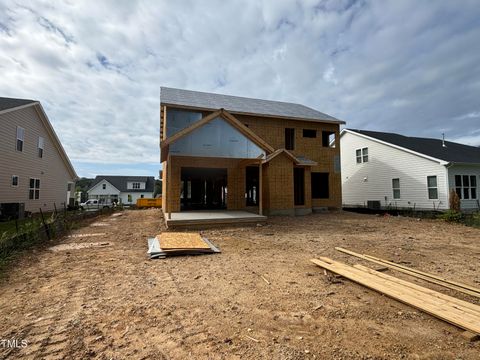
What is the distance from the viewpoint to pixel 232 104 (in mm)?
17422

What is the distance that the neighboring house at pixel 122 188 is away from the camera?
52844mm

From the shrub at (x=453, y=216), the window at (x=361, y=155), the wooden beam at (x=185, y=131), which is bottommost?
the shrub at (x=453, y=216)

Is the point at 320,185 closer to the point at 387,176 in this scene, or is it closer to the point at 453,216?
the point at 387,176

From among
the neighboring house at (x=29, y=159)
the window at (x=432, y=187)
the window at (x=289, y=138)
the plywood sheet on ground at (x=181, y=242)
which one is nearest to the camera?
the plywood sheet on ground at (x=181, y=242)

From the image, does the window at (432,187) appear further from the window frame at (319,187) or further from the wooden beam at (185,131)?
the wooden beam at (185,131)

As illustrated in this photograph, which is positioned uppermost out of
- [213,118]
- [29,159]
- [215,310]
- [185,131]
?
[213,118]

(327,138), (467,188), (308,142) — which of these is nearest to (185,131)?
(308,142)

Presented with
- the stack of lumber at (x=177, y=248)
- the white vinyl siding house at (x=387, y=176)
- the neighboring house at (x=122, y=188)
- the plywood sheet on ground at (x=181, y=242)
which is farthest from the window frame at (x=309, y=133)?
the neighboring house at (x=122, y=188)

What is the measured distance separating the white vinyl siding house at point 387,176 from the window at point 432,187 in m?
0.11

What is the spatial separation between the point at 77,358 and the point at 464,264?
7254mm

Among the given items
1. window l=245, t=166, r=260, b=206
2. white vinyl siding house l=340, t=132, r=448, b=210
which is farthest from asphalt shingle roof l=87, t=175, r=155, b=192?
window l=245, t=166, r=260, b=206

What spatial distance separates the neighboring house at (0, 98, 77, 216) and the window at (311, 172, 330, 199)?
18.0 meters

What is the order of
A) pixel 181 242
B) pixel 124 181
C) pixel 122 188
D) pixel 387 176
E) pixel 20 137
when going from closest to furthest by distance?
pixel 181 242 → pixel 20 137 → pixel 387 176 → pixel 122 188 → pixel 124 181

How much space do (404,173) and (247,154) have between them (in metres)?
13.9
